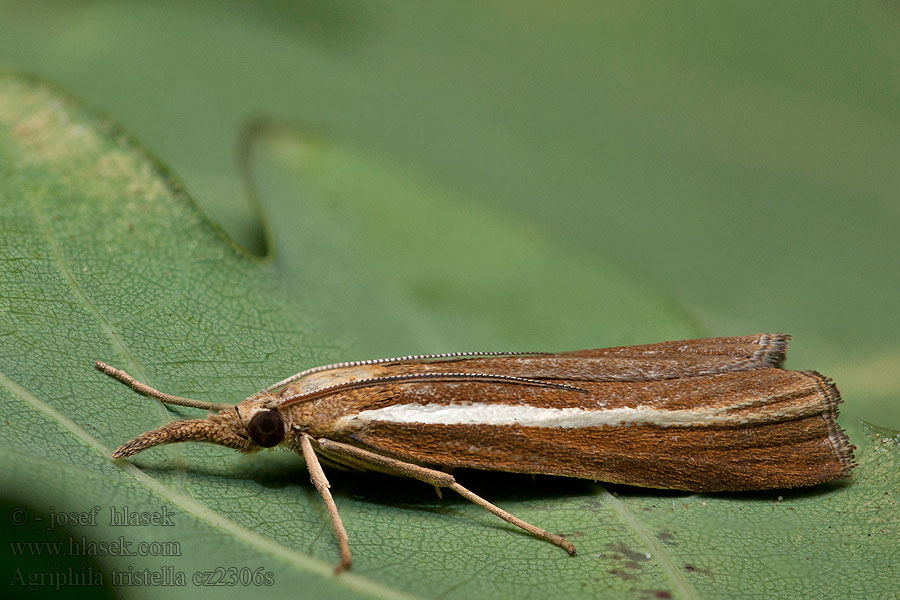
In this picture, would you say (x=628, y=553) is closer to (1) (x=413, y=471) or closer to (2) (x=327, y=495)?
(1) (x=413, y=471)

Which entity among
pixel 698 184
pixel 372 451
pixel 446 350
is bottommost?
pixel 372 451

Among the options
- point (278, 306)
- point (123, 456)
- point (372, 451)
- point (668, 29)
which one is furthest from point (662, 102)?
point (123, 456)

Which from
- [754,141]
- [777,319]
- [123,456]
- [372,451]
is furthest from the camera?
[754,141]

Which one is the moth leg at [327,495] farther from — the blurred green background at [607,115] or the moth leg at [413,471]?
the blurred green background at [607,115]

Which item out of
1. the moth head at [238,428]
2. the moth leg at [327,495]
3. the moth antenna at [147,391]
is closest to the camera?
the moth leg at [327,495]

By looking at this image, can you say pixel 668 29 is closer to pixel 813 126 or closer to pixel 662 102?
pixel 662 102

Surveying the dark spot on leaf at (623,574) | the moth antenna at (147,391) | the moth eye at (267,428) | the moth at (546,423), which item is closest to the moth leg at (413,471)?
the moth at (546,423)

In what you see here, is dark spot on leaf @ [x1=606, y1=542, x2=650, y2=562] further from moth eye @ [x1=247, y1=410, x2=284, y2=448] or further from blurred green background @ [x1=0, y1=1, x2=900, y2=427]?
blurred green background @ [x1=0, y1=1, x2=900, y2=427]

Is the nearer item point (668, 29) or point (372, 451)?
point (372, 451)
